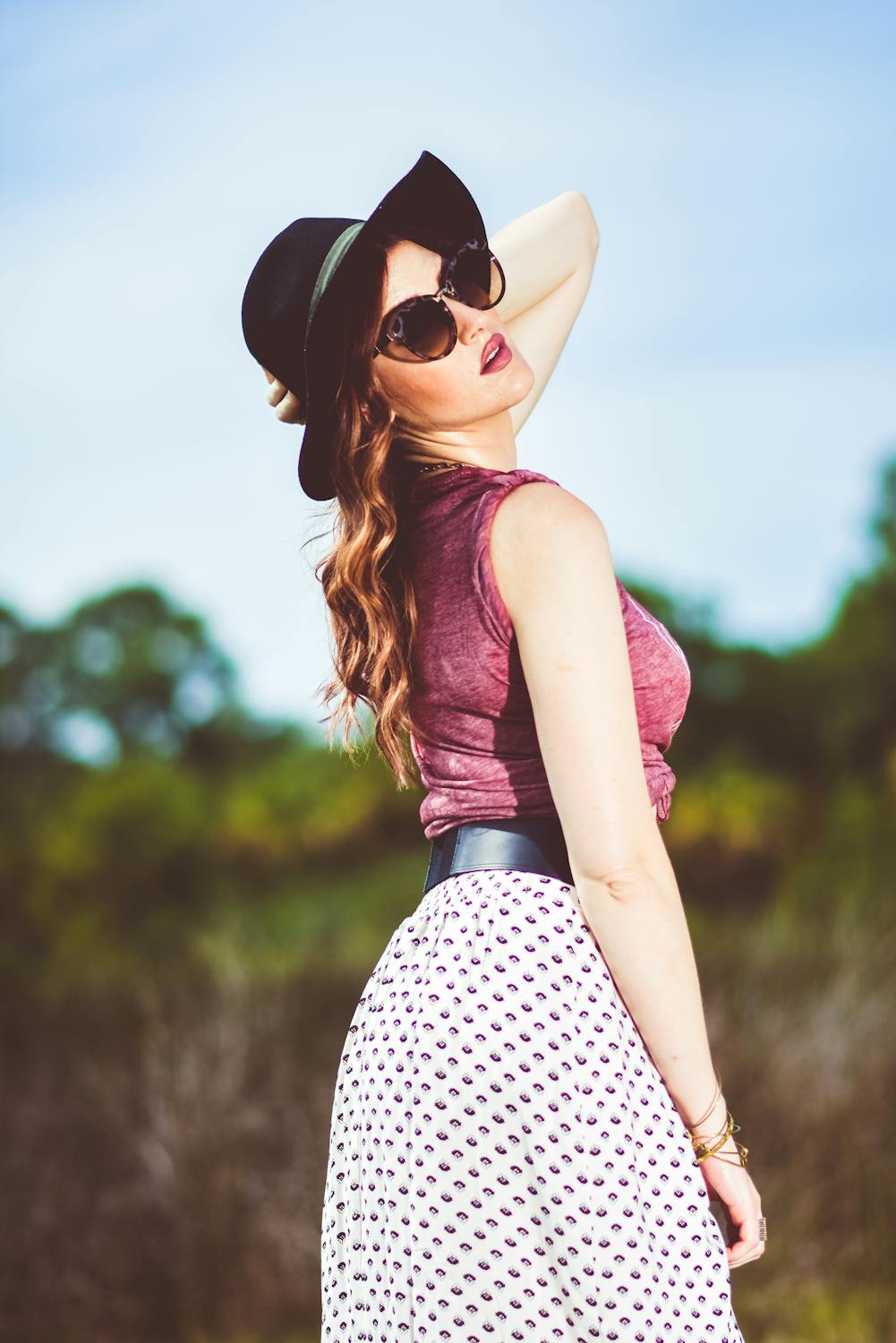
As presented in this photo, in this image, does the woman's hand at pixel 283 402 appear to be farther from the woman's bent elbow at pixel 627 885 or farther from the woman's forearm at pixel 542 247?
the woman's bent elbow at pixel 627 885

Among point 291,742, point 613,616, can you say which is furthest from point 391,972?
point 291,742

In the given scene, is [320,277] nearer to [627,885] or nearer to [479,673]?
[479,673]

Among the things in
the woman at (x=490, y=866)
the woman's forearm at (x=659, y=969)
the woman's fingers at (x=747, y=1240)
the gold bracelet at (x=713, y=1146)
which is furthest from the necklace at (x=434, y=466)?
the woman's fingers at (x=747, y=1240)

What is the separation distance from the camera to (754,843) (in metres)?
18.5

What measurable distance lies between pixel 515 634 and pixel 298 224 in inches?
26.8

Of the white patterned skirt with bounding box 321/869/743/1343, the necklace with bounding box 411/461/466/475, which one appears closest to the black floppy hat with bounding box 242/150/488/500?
the necklace with bounding box 411/461/466/475

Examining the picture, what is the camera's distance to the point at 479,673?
1.72m

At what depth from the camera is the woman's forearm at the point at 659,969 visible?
61.3 inches

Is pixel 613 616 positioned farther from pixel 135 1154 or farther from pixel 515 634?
pixel 135 1154

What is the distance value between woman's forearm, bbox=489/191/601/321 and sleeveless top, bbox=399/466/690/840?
23.4 inches

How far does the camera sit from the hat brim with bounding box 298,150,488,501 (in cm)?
179

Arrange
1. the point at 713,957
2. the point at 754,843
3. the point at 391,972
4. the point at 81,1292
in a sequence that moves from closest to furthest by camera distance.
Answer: the point at 391,972
the point at 81,1292
the point at 713,957
the point at 754,843

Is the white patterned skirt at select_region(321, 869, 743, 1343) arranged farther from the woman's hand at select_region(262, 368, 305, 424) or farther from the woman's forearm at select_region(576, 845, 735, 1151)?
the woman's hand at select_region(262, 368, 305, 424)

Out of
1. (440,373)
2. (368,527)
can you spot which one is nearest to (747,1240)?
(368,527)
